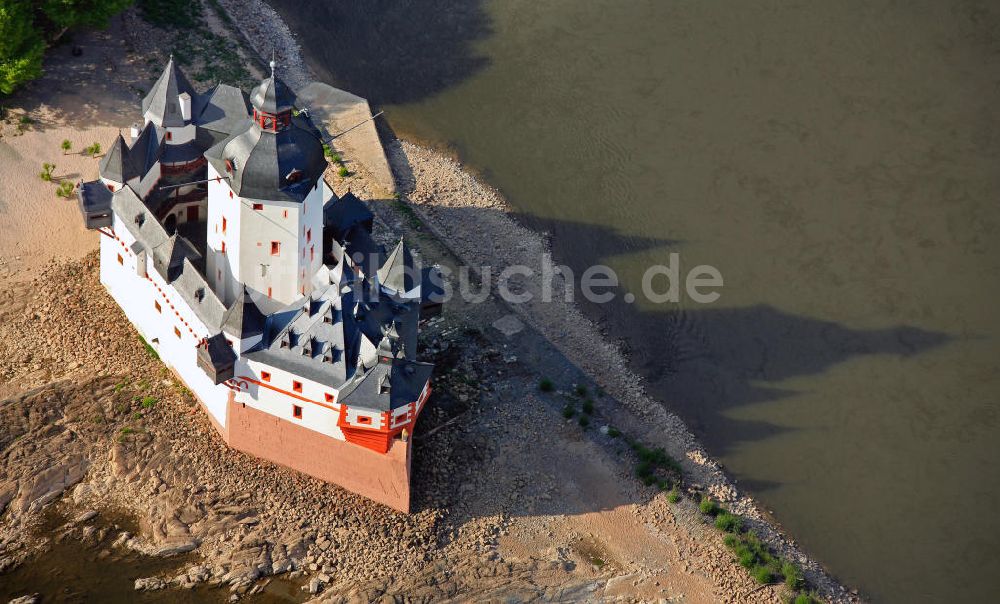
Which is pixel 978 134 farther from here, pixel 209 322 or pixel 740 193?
pixel 209 322

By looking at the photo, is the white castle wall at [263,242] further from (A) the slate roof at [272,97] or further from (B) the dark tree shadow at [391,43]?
(B) the dark tree shadow at [391,43]

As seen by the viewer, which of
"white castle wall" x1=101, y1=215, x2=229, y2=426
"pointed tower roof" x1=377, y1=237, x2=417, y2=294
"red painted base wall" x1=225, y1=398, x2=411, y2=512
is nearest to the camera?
"red painted base wall" x1=225, y1=398, x2=411, y2=512

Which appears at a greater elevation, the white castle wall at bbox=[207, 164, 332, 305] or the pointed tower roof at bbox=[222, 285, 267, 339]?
the white castle wall at bbox=[207, 164, 332, 305]

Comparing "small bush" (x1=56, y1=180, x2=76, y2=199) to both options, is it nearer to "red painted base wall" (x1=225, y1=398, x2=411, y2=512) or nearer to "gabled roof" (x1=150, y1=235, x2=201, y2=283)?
"gabled roof" (x1=150, y1=235, x2=201, y2=283)

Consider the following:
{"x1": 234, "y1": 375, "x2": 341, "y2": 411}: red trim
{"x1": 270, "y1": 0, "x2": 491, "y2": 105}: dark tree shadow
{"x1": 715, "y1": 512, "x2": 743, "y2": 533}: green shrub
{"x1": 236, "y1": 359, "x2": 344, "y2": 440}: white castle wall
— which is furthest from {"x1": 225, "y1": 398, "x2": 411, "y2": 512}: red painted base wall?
{"x1": 270, "y1": 0, "x2": 491, "y2": 105}: dark tree shadow

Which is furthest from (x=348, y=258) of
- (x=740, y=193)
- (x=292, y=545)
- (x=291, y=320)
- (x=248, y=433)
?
(x=740, y=193)

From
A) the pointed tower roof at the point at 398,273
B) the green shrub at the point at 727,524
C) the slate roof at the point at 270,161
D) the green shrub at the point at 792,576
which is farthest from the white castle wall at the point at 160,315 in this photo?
the green shrub at the point at 792,576
